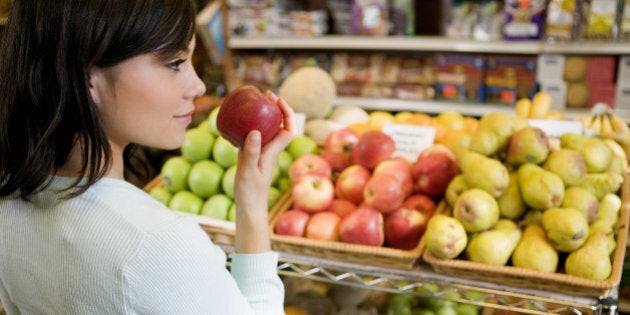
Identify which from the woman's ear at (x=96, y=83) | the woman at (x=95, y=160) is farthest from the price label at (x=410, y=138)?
the woman's ear at (x=96, y=83)

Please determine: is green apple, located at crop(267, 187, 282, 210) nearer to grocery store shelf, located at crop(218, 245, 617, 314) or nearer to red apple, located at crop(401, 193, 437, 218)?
grocery store shelf, located at crop(218, 245, 617, 314)

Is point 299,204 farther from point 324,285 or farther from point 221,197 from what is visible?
point 324,285

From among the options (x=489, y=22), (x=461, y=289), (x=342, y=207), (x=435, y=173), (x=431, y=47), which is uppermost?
(x=489, y=22)

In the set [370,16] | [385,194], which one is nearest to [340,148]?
[385,194]

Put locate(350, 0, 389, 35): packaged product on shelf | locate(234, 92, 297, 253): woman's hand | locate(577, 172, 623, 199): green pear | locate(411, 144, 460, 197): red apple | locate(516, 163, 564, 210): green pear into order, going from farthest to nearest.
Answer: locate(350, 0, 389, 35): packaged product on shelf < locate(411, 144, 460, 197): red apple < locate(577, 172, 623, 199): green pear < locate(516, 163, 564, 210): green pear < locate(234, 92, 297, 253): woman's hand

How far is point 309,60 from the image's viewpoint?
3.50 meters

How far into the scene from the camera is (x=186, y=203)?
68.1 inches

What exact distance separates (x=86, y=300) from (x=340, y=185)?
0.95 meters

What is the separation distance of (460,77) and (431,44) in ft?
0.81

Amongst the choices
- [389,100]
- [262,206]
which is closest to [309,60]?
[389,100]

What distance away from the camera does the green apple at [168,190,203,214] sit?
5.65ft

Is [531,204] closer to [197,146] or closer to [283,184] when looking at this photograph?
[283,184]

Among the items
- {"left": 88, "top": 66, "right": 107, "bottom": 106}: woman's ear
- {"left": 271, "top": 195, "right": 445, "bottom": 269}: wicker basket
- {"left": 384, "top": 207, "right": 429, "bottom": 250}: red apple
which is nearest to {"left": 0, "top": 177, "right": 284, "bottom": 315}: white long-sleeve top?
{"left": 88, "top": 66, "right": 107, "bottom": 106}: woman's ear

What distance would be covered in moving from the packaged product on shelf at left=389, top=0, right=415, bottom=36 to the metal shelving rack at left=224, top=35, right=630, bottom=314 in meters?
0.11
